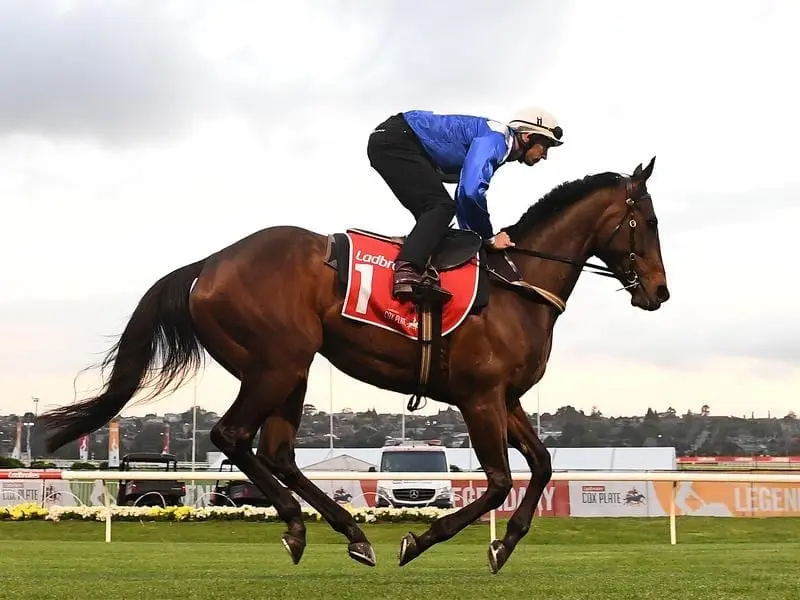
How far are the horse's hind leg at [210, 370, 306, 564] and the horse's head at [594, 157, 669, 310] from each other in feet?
6.60

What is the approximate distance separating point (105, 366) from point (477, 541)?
9.83 metres

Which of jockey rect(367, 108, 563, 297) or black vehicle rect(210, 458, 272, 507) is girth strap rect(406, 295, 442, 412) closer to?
jockey rect(367, 108, 563, 297)

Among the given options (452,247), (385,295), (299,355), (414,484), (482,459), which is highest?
(452,247)

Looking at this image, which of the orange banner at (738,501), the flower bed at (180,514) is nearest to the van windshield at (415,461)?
the flower bed at (180,514)

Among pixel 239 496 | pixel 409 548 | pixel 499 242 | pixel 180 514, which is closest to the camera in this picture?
pixel 409 548

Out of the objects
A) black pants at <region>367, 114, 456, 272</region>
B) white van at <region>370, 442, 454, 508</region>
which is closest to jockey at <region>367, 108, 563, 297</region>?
black pants at <region>367, 114, 456, 272</region>

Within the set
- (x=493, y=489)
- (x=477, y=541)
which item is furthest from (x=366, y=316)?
(x=477, y=541)

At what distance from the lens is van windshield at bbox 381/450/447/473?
22922 millimetres

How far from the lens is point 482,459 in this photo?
5320 millimetres

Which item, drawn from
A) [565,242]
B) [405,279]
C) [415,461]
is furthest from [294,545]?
[415,461]

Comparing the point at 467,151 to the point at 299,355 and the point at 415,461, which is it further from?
the point at 415,461

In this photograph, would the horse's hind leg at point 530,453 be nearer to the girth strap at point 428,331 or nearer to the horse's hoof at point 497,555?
the horse's hoof at point 497,555

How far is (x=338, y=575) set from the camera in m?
5.72

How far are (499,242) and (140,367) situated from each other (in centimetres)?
211
